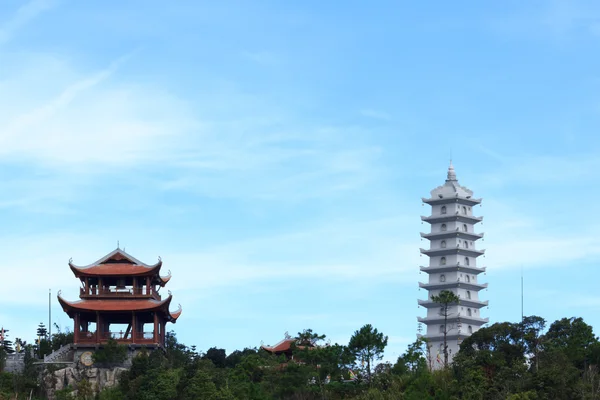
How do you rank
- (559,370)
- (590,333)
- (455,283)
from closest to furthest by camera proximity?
(559,370) → (590,333) → (455,283)

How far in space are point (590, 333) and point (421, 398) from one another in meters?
15.1

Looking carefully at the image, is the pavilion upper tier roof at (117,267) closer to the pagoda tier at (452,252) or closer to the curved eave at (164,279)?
the curved eave at (164,279)

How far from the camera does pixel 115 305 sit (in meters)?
77.1

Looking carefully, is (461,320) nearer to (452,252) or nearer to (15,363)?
(452,252)

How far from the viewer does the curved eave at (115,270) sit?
255 ft

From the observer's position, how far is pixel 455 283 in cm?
10938

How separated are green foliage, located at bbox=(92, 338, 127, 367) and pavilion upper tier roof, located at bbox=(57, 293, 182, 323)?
2.86 metres

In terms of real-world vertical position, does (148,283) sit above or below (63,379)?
above

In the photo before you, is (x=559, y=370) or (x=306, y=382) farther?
(x=306, y=382)

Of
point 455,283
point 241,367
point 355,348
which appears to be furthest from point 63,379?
point 455,283

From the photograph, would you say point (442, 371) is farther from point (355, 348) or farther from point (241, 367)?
point (241, 367)

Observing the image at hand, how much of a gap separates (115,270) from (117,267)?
1.56 ft

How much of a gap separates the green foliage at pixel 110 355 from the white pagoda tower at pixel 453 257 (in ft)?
132

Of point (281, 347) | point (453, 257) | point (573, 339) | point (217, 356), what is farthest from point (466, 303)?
point (573, 339)
